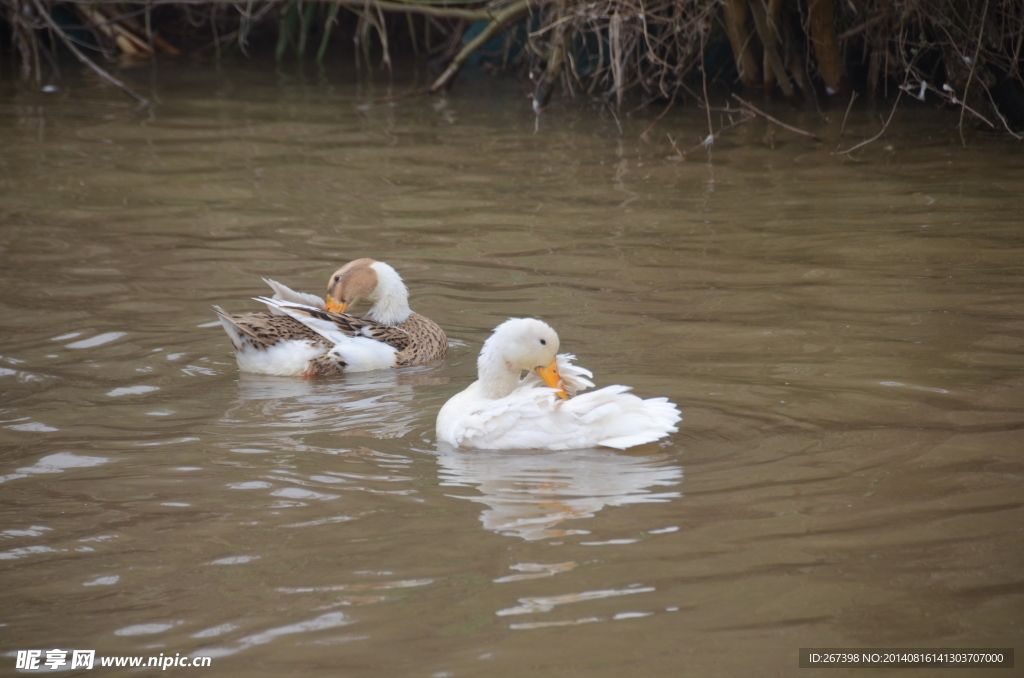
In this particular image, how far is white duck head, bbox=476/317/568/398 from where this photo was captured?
4.82 meters

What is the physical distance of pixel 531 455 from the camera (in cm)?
464

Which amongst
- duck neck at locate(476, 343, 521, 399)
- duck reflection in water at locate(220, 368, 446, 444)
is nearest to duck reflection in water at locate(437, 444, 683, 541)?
duck neck at locate(476, 343, 521, 399)

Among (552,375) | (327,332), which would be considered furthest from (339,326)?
(552,375)

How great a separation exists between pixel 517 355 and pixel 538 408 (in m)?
0.31

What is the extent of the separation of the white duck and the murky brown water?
128 mm

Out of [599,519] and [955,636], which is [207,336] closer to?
[599,519]

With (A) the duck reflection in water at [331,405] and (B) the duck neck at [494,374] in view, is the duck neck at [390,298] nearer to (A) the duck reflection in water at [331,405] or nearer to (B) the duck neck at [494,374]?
(A) the duck reflection in water at [331,405]

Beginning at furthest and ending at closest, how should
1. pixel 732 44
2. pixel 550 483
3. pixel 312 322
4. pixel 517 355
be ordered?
pixel 732 44 → pixel 312 322 → pixel 517 355 → pixel 550 483

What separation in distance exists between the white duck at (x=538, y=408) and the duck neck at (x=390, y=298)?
1.68 meters

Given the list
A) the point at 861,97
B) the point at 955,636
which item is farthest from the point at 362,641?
the point at 861,97

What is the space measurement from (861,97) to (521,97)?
4160 mm

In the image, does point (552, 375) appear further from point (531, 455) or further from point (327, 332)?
point (327, 332)

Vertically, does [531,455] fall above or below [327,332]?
below

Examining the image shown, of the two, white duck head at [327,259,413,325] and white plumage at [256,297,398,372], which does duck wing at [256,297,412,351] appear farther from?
white duck head at [327,259,413,325]
